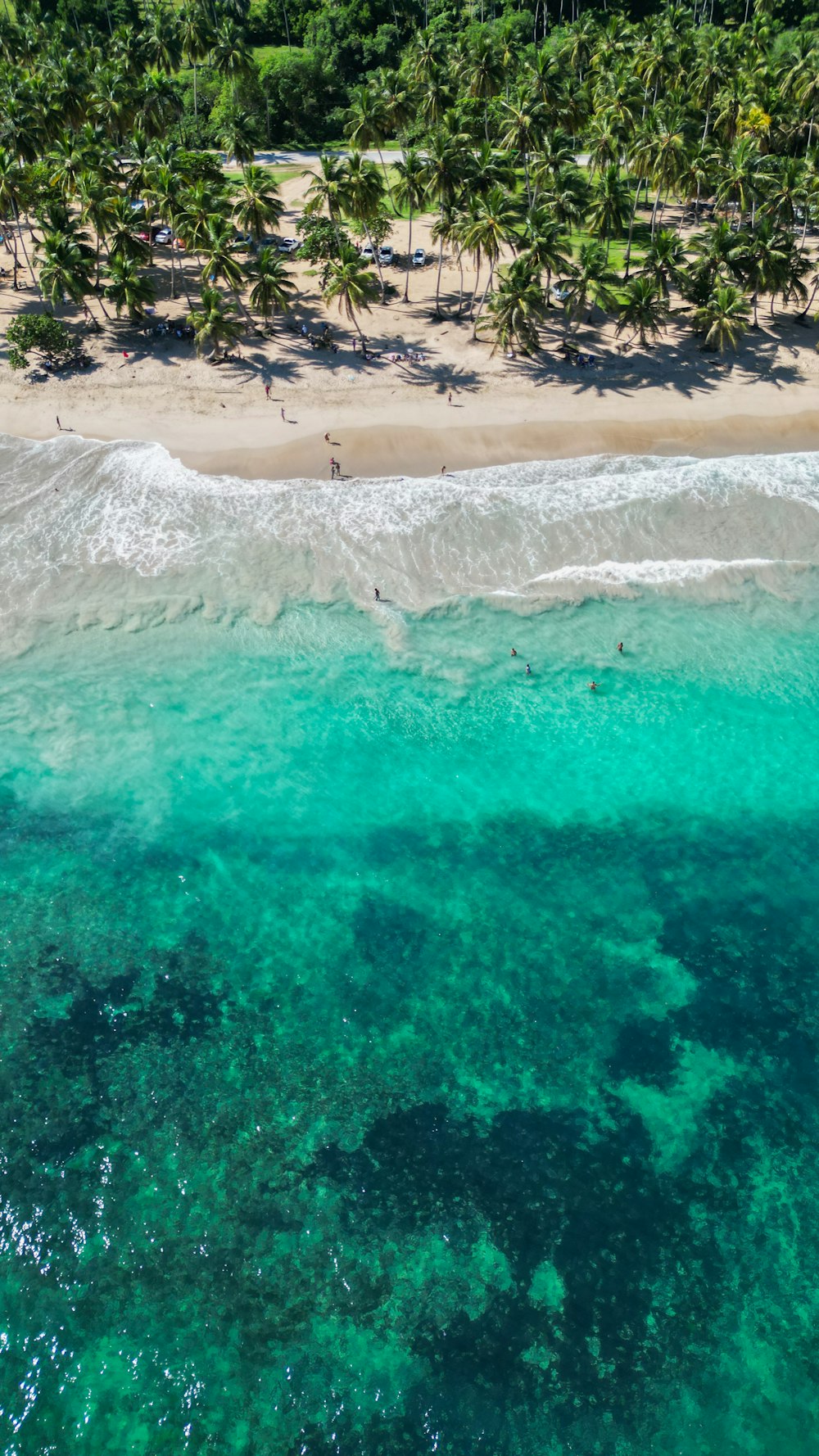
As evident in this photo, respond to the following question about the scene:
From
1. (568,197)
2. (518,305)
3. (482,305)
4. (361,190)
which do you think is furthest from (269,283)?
(568,197)

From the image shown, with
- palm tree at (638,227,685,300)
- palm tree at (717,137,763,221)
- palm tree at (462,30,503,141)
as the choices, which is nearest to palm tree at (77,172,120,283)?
palm tree at (462,30,503,141)

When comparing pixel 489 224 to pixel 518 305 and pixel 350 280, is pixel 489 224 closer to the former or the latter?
pixel 518 305

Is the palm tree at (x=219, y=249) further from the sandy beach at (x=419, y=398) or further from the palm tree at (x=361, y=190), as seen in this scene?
the palm tree at (x=361, y=190)

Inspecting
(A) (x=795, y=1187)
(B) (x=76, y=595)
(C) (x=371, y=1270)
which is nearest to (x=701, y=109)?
(B) (x=76, y=595)

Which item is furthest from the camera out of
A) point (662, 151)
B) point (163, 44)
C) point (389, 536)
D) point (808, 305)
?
point (163, 44)

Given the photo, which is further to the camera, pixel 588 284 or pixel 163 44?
pixel 163 44

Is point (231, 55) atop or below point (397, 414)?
atop

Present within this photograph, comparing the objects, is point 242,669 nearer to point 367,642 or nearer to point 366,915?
point 367,642
